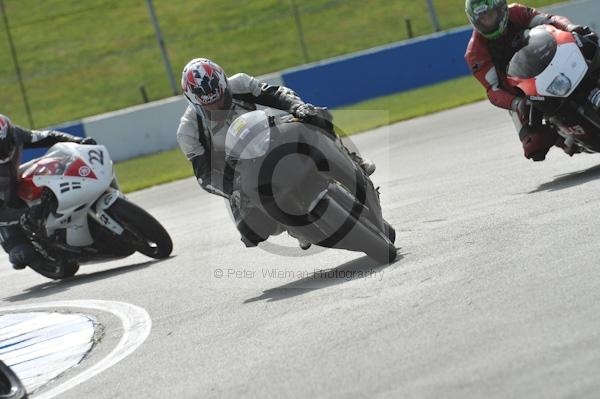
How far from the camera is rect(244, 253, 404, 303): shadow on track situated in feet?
24.4

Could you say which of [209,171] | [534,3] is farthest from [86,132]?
[209,171]

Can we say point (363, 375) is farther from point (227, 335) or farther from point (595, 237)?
point (595, 237)

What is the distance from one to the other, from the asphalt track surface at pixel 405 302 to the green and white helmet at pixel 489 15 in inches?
52.1

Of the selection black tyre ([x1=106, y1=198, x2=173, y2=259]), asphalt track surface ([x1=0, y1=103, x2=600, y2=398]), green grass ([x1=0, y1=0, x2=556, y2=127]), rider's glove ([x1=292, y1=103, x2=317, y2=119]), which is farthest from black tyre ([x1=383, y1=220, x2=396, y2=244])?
green grass ([x1=0, y1=0, x2=556, y2=127])

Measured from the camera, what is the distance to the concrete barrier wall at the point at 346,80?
74.4 feet

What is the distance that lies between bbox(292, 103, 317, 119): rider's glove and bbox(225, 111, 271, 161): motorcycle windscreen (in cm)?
44

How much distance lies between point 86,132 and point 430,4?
296 inches

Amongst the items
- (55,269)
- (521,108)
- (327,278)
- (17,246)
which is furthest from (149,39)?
(327,278)

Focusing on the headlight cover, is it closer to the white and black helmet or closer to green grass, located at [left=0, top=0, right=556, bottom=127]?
the white and black helmet

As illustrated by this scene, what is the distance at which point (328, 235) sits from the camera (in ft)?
24.1

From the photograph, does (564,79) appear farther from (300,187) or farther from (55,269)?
(55,269)

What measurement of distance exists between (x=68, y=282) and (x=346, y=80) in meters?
13.7

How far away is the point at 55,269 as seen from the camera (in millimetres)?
10828

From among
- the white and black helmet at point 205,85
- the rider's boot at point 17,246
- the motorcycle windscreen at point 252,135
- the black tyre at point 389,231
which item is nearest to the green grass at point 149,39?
the rider's boot at point 17,246
